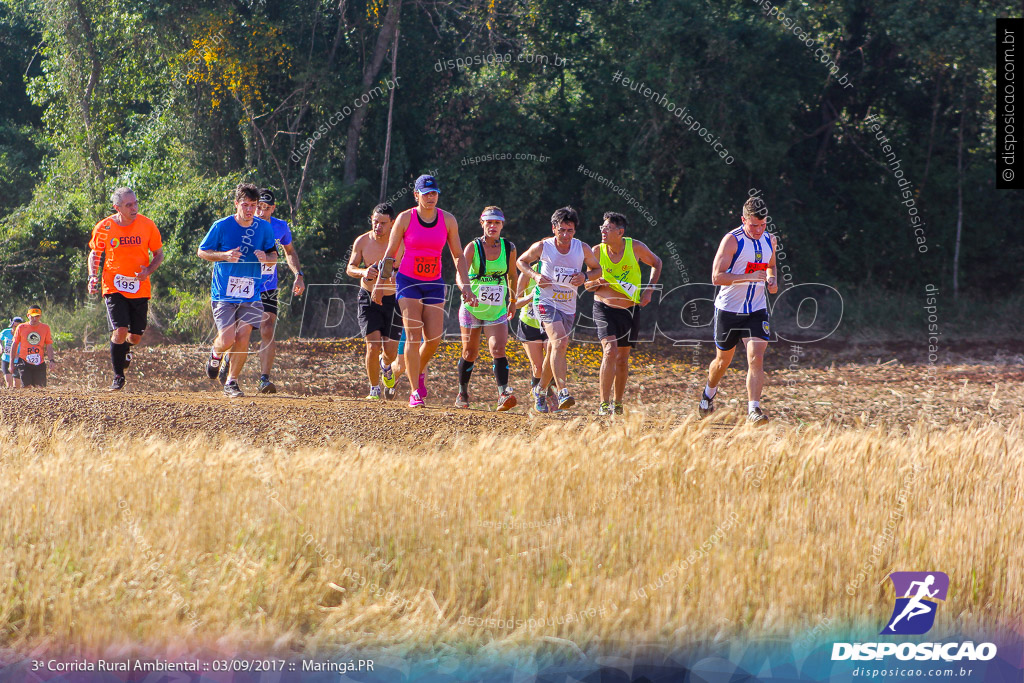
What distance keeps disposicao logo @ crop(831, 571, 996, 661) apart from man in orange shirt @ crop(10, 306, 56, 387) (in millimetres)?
9692

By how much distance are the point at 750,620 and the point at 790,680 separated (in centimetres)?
34

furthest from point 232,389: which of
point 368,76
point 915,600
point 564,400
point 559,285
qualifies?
point 368,76

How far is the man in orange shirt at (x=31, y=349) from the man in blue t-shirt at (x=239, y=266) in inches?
150

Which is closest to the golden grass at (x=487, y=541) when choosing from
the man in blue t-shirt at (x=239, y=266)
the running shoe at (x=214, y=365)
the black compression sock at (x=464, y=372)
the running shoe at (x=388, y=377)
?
the man in blue t-shirt at (x=239, y=266)

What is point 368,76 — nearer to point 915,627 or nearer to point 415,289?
point 415,289

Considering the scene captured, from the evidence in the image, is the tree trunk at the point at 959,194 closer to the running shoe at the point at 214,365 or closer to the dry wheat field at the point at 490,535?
the dry wheat field at the point at 490,535

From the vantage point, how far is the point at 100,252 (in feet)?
28.9

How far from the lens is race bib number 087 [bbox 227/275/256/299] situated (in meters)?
8.50

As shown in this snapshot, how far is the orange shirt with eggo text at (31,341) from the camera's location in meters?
11.2

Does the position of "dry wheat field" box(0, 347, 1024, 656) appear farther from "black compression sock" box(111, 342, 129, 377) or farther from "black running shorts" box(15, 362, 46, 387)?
"black running shorts" box(15, 362, 46, 387)

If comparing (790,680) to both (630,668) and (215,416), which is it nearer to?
(630,668)

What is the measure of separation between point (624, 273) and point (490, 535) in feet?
12.6

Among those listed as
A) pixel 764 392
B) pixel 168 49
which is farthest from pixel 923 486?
pixel 168 49

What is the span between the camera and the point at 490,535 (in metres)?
5.12
